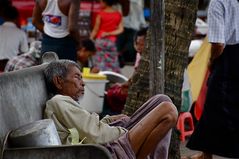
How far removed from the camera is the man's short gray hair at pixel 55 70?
16.2 ft

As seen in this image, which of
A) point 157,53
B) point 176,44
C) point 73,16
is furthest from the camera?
point 73,16

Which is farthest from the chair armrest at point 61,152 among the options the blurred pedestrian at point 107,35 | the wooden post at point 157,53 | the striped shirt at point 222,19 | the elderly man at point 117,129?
the blurred pedestrian at point 107,35

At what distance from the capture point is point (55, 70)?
4.97 m

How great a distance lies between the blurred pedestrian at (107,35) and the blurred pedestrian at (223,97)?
4832mm

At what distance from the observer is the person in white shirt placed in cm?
938

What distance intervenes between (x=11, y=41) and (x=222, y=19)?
3.82 meters

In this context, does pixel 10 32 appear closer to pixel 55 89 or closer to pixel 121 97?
pixel 121 97

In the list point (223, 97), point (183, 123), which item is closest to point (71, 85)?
point (223, 97)

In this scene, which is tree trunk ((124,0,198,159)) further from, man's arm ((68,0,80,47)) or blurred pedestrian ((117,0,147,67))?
blurred pedestrian ((117,0,147,67))

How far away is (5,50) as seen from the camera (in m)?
9.37

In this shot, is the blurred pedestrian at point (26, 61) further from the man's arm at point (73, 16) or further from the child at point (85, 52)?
the child at point (85, 52)

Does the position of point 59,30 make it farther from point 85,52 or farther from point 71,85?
point 71,85

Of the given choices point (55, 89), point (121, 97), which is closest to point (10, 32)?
point (121, 97)

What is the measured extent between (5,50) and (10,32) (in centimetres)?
26
